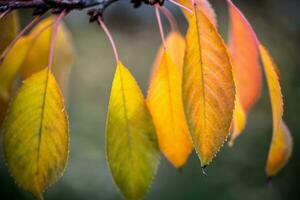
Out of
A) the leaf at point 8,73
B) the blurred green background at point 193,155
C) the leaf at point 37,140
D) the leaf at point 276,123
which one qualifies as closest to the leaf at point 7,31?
the leaf at point 8,73

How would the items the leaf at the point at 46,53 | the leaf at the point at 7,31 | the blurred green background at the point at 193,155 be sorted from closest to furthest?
1. the leaf at the point at 7,31
2. the leaf at the point at 46,53
3. the blurred green background at the point at 193,155

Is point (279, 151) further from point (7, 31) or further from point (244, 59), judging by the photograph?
point (7, 31)

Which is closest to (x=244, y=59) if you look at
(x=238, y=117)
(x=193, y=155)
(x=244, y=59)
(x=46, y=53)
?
(x=244, y=59)

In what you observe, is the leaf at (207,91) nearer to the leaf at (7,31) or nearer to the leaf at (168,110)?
the leaf at (168,110)

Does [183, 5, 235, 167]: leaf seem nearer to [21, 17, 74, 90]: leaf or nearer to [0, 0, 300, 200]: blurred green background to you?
[21, 17, 74, 90]: leaf

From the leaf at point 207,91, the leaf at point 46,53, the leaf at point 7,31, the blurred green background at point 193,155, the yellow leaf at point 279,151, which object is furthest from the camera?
the blurred green background at point 193,155

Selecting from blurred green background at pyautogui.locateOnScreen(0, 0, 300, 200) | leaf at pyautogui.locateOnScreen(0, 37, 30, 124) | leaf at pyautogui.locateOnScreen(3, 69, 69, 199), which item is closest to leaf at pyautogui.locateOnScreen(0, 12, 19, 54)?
leaf at pyautogui.locateOnScreen(0, 37, 30, 124)
